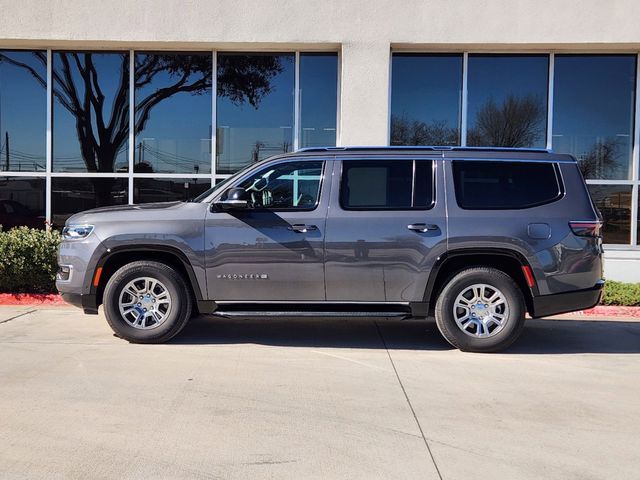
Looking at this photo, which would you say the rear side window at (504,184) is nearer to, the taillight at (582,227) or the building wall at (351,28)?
the taillight at (582,227)

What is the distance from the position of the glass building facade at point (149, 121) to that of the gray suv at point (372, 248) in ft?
14.8

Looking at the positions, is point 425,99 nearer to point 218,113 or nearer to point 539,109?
point 539,109

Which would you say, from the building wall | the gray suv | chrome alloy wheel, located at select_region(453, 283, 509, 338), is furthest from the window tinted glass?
the building wall

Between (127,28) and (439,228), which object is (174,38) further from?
(439,228)

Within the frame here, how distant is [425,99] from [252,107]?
10.2 ft

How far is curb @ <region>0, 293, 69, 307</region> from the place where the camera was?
8805 mm

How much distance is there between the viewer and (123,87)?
1090 cm

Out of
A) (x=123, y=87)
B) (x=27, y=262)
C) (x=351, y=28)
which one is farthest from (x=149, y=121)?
(x=351, y=28)

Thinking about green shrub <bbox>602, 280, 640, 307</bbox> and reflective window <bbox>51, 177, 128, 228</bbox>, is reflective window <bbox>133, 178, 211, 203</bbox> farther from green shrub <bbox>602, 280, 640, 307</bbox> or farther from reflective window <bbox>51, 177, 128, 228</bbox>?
green shrub <bbox>602, 280, 640, 307</bbox>

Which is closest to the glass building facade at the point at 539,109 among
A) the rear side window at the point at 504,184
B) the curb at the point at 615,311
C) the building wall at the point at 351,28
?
the building wall at the point at 351,28

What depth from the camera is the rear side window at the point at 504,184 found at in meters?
6.28

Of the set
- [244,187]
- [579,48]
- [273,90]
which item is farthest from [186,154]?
[579,48]

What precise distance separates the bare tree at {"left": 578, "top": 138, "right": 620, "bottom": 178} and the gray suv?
467cm

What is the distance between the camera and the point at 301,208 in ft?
20.8
